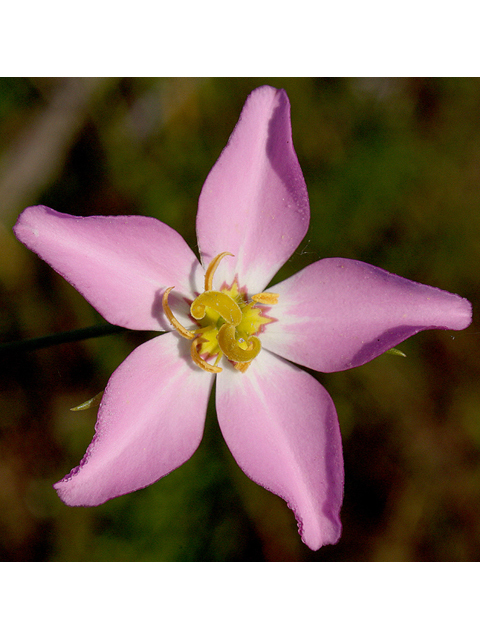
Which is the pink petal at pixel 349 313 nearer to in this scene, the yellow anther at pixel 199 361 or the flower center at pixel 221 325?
the flower center at pixel 221 325

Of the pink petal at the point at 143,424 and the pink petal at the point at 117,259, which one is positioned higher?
the pink petal at the point at 117,259

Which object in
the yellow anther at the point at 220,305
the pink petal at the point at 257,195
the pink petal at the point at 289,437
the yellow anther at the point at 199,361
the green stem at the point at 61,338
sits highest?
the pink petal at the point at 257,195

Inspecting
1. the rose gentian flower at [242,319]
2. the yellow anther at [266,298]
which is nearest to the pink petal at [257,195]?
the rose gentian flower at [242,319]

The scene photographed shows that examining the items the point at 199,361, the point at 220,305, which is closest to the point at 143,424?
the point at 199,361

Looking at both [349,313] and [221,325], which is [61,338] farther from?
[349,313]

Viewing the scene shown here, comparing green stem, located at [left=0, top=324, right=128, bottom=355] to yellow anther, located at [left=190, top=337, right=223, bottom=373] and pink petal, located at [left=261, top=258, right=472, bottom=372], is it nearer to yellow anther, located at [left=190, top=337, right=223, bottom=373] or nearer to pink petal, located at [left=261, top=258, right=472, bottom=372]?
yellow anther, located at [left=190, top=337, right=223, bottom=373]

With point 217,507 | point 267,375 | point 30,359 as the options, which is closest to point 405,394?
point 217,507

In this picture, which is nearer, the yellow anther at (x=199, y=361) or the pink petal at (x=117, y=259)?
the pink petal at (x=117, y=259)

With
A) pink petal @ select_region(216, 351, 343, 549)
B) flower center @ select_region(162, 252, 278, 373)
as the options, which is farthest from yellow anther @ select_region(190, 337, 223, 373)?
pink petal @ select_region(216, 351, 343, 549)
